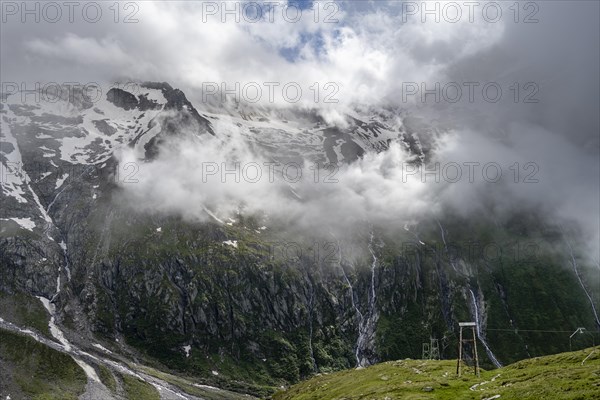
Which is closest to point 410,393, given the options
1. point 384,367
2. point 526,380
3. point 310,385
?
point 526,380

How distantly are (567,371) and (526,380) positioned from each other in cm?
583

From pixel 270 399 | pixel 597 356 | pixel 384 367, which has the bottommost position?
pixel 270 399

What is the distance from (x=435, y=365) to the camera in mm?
128500

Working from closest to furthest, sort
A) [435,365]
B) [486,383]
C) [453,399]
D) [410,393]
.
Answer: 1. [453,399]
2. [486,383]
3. [410,393]
4. [435,365]

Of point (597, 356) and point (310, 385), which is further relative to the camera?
point (310, 385)

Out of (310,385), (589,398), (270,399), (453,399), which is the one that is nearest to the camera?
(589,398)

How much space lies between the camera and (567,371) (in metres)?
76.1

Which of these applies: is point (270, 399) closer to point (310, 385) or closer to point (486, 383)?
point (310, 385)

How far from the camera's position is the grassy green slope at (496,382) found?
215 feet

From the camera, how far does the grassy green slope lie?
215 feet

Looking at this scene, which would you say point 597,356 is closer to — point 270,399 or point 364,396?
point 364,396

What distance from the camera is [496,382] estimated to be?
81.5 m

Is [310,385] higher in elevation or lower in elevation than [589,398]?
lower

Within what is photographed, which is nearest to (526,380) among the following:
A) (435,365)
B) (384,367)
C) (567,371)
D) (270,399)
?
(567,371)
